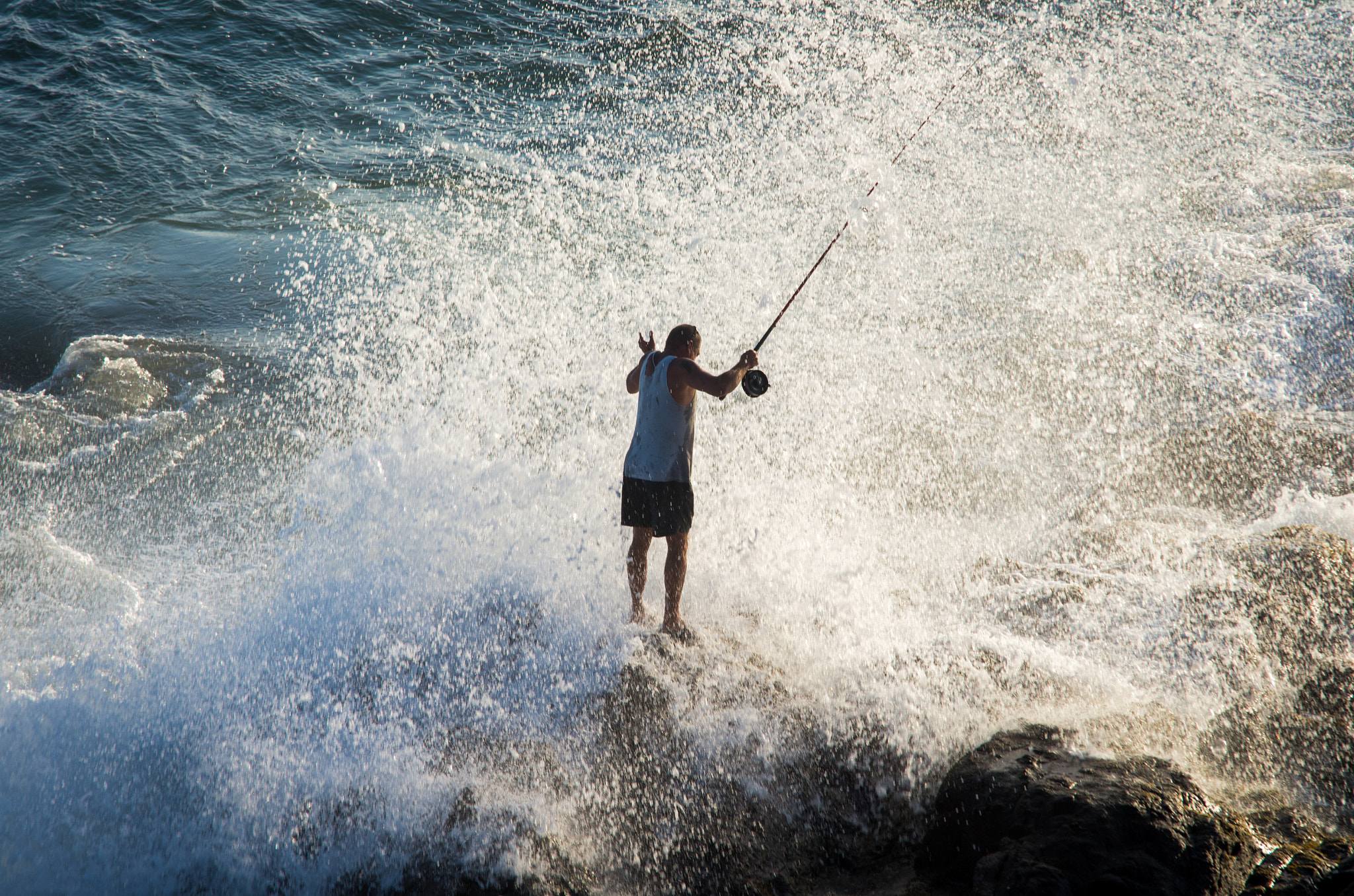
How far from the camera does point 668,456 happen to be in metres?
4.79

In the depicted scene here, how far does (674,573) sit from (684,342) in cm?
144

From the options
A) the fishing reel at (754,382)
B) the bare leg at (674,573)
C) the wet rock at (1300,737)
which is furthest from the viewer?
the bare leg at (674,573)

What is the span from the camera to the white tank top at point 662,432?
4.75 meters

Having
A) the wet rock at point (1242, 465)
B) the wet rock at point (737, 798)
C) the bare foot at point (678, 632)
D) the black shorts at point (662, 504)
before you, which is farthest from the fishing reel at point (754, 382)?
the wet rock at point (1242, 465)

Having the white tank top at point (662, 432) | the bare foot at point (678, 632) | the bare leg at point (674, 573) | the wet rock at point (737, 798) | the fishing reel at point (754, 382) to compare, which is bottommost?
the bare foot at point (678, 632)

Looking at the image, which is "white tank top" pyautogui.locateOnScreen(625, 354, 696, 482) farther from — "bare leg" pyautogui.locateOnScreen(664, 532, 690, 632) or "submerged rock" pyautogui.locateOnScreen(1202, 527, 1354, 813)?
"submerged rock" pyautogui.locateOnScreen(1202, 527, 1354, 813)

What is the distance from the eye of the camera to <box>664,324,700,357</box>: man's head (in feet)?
15.7

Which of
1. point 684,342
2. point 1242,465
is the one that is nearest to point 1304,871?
point 684,342

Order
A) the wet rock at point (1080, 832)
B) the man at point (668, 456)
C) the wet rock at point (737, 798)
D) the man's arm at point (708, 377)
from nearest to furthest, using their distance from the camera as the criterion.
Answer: the wet rock at point (1080, 832) < the wet rock at point (737, 798) < the man's arm at point (708, 377) < the man at point (668, 456)

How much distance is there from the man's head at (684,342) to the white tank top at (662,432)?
108 mm

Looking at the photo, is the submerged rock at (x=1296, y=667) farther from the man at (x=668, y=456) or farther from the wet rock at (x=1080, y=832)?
the man at (x=668, y=456)

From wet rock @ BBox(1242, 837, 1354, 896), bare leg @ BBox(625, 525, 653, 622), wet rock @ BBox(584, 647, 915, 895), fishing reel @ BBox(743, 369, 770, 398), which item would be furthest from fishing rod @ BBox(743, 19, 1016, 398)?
wet rock @ BBox(1242, 837, 1354, 896)

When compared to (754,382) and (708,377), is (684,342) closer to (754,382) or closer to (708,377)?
(708,377)

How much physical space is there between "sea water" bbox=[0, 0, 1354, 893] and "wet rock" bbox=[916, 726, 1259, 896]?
0.41 m
